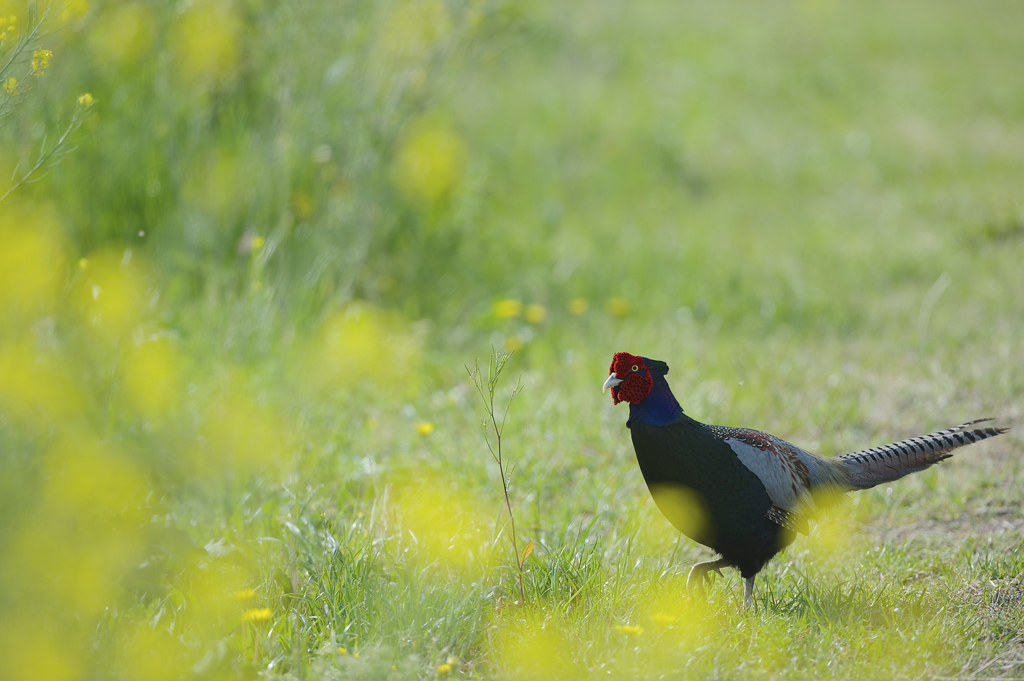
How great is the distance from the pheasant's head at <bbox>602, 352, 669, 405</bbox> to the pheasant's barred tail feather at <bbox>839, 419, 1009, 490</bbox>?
2.33ft

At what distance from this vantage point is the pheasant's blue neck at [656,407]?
93.0 inches

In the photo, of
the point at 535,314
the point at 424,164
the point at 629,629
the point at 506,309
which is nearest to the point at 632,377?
the point at 629,629

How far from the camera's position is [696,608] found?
2.35 m

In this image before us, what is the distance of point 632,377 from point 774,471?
50cm

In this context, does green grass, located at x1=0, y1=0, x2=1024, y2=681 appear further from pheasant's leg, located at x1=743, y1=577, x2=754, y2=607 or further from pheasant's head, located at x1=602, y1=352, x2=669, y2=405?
pheasant's head, located at x1=602, y1=352, x2=669, y2=405

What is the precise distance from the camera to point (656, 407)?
2367mm

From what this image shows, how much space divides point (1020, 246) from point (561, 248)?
272 centimetres

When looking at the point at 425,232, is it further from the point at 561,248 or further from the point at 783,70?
the point at 783,70

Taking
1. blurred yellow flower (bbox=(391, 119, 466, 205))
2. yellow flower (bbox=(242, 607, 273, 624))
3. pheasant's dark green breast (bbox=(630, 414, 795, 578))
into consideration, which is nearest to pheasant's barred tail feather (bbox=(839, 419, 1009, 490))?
pheasant's dark green breast (bbox=(630, 414, 795, 578))

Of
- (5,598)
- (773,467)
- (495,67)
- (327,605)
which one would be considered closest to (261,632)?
(327,605)

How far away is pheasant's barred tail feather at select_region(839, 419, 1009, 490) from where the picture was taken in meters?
2.54

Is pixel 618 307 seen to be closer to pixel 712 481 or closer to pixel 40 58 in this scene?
pixel 712 481

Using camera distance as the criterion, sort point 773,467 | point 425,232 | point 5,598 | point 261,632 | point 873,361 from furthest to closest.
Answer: point 425,232, point 873,361, point 773,467, point 261,632, point 5,598

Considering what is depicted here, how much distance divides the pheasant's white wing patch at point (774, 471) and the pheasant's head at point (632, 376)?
0.93 ft
